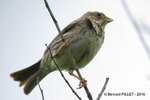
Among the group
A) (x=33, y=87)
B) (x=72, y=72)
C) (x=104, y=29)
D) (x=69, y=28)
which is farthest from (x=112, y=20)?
(x=33, y=87)

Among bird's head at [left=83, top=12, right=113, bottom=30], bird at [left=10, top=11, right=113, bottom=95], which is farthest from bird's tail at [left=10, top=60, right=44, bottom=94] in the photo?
bird's head at [left=83, top=12, right=113, bottom=30]

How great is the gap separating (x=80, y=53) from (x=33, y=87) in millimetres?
1029

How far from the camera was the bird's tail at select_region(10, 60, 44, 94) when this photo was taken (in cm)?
668

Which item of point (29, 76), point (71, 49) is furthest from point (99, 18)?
point (29, 76)

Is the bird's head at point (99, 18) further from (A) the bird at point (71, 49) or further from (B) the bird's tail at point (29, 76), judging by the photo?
(B) the bird's tail at point (29, 76)

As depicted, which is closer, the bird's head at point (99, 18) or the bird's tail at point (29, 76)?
the bird's tail at point (29, 76)

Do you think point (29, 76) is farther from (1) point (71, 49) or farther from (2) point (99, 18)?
(2) point (99, 18)

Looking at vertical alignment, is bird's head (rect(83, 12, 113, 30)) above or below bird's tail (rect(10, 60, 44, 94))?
above

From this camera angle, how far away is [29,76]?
22.9 ft

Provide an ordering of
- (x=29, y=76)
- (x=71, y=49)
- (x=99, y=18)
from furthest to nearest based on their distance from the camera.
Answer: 1. (x=99, y=18)
2. (x=29, y=76)
3. (x=71, y=49)

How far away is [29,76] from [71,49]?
1.02m

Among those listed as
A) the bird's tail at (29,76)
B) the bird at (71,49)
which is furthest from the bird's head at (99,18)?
the bird's tail at (29,76)

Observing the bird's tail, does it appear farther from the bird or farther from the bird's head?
the bird's head

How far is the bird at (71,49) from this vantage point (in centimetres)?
625
